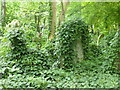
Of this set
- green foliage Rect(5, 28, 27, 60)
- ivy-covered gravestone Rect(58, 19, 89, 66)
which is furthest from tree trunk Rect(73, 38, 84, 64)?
green foliage Rect(5, 28, 27, 60)

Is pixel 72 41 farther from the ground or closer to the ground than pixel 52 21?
closer to the ground

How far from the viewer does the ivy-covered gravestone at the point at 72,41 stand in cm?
497

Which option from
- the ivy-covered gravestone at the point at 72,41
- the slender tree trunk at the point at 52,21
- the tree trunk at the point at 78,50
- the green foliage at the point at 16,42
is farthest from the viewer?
the slender tree trunk at the point at 52,21

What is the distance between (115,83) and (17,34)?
325cm

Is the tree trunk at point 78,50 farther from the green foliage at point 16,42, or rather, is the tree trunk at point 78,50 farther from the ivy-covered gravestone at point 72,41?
the green foliage at point 16,42

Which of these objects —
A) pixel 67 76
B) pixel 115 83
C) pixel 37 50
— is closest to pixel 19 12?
pixel 37 50

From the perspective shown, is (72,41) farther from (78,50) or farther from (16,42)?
(16,42)

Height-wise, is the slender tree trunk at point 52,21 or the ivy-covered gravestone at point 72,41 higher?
the slender tree trunk at point 52,21

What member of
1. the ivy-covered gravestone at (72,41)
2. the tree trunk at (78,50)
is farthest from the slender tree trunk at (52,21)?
the tree trunk at (78,50)

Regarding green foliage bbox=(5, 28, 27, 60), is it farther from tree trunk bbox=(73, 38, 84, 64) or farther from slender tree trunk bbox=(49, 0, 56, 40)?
slender tree trunk bbox=(49, 0, 56, 40)

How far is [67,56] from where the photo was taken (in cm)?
495

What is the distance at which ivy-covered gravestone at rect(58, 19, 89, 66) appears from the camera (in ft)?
16.3

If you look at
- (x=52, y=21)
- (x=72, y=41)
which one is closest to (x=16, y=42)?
(x=72, y=41)

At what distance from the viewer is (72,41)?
505 centimetres
